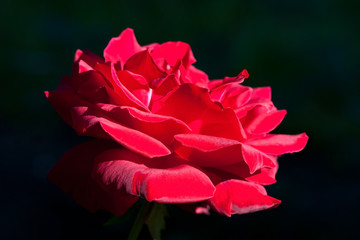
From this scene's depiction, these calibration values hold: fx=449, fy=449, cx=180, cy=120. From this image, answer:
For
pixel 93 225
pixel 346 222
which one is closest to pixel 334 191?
pixel 346 222

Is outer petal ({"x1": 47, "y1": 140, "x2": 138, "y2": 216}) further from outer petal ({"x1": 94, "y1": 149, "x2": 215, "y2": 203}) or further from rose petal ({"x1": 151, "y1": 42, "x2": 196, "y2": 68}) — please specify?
rose petal ({"x1": 151, "y1": 42, "x2": 196, "y2": 68})

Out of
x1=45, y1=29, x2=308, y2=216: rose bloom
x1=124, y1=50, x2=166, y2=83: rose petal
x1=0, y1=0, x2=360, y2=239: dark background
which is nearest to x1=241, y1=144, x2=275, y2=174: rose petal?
x1=45, y1=29, x2=308, y2=216: rose bloom

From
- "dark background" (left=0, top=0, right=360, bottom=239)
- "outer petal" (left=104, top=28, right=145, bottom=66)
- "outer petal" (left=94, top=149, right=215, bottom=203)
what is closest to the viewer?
"outer petal" (left=94, top=149, right=215, bottom=203)

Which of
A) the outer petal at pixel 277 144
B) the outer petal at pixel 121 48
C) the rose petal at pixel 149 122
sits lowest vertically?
the outer petal at pixel 277 144

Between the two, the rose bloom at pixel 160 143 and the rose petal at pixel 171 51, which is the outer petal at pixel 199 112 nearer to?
the rose bloom at pixel 160 143

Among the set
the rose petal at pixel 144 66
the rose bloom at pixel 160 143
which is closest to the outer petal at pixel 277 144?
the rose bloom at pixel 160 143

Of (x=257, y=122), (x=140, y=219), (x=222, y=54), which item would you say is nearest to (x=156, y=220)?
(x=140, y=219)

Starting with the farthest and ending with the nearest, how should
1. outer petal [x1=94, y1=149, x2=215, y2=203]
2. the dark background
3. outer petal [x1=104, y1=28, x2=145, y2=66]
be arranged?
1. the dark background
2. outer petal [x1=104, y1=28, x2=145, y2=66]
3. outer petal [x1=94, y1=149, x2=215, y2=203]

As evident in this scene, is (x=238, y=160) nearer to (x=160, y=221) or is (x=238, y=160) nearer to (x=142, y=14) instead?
(x=160, y=221)
